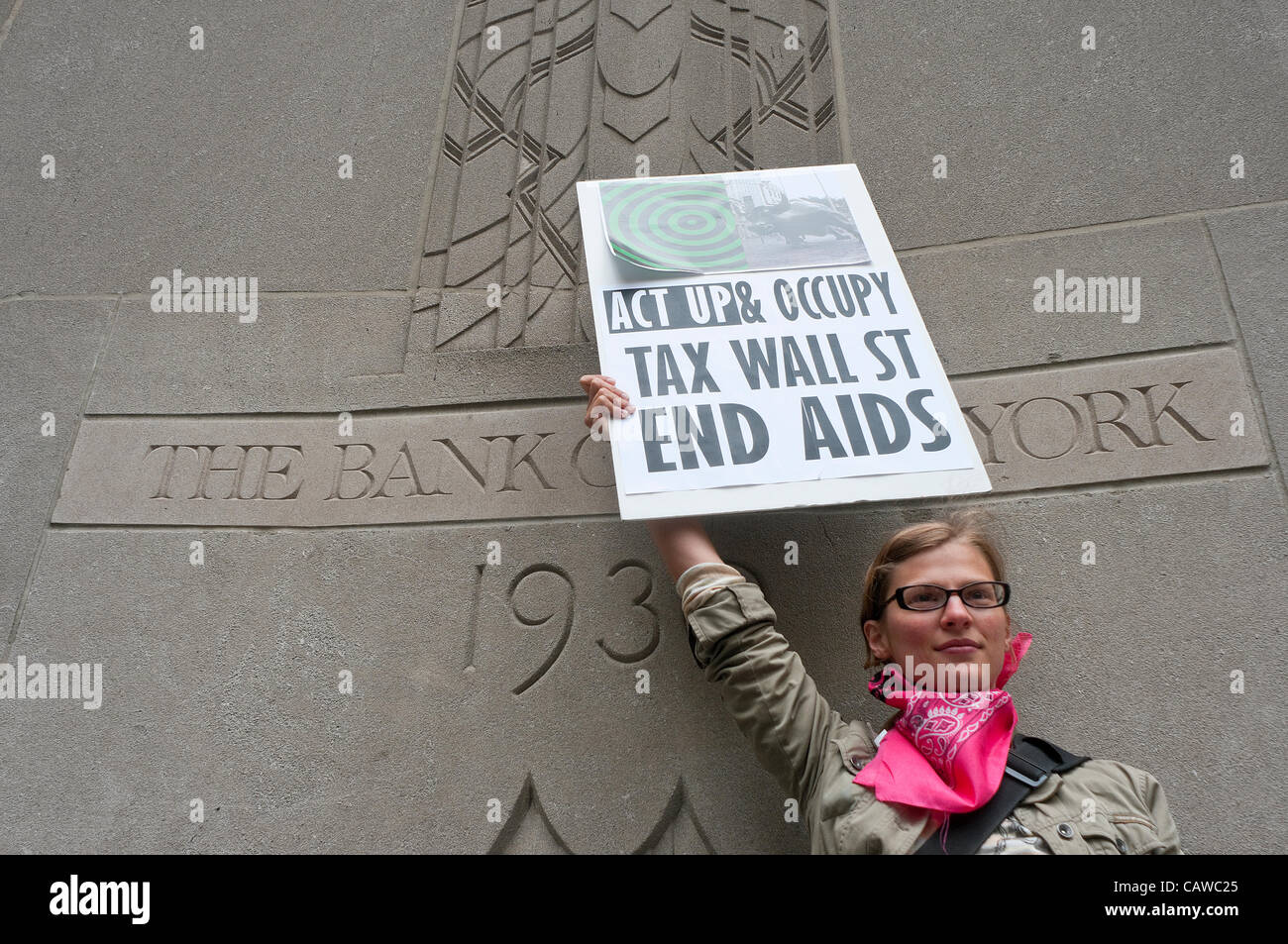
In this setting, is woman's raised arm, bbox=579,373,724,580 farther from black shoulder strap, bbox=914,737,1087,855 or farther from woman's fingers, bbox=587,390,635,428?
black shoulder strap, bbox=914,737,1087,855

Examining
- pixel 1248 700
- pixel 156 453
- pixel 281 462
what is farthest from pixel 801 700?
pixel 156 453

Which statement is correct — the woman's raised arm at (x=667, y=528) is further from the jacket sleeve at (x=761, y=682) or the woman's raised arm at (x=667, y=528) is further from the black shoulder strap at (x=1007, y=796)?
the black shoulder strap at (x=1007, y=796)

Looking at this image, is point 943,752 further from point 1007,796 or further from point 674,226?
point 674,226

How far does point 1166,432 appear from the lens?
2877mm

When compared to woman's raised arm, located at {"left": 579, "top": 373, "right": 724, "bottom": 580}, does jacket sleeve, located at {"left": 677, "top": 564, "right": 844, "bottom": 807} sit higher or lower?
lower

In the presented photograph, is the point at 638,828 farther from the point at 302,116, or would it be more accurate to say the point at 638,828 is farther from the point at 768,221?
the point at 302,116

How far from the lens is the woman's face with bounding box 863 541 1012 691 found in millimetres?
2172

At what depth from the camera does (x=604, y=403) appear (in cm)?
256

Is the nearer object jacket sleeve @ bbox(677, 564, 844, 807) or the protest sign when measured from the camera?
jacket sleeve @ bbox(677, 564, 844, 807)

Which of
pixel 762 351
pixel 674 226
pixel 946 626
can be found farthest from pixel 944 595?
pixel 674 226

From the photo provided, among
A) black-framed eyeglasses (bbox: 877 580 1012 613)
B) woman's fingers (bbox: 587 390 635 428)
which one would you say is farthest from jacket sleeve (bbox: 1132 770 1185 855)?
woman's fingers (bbox: 587 390 635 428)

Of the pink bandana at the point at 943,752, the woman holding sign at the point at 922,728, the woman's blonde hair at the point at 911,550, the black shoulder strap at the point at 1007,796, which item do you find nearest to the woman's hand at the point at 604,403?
the woman holding sign at the point at 922,728

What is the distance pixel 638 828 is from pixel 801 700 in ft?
2.08

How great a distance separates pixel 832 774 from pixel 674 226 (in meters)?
1.71
